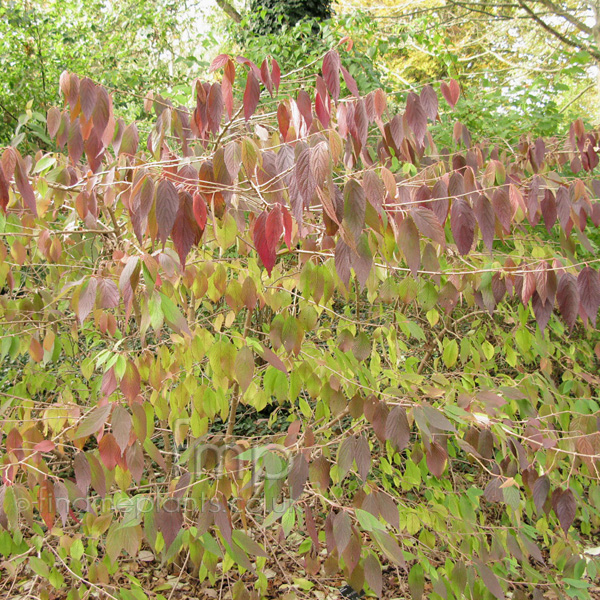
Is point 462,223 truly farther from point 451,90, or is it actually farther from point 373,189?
point 451,90

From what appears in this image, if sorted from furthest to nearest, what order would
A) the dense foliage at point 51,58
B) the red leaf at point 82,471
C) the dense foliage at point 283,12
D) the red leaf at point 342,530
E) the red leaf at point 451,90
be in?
1. the dense foliage at point 283,12
2. the dense foliage at point 51,58
3. the red leaf at point 451,90
4. the red leaf at point 82,471
5. the red leaf at point 342,530

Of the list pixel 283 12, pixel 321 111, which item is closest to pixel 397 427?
pixel 321 111

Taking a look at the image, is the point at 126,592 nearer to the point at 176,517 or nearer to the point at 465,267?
the point at 176,517

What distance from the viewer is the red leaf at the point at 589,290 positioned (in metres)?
1.29

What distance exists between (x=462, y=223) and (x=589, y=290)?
13.5 inches

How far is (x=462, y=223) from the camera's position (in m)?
1.28

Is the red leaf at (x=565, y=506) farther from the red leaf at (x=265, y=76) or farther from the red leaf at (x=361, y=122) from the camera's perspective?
the red leaf at (x=265, y=76)

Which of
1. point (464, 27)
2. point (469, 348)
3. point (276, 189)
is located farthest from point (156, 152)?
point (464, 27)

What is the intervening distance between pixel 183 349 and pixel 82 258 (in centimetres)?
97

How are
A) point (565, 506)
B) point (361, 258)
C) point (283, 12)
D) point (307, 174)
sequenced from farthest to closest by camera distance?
1. point (283, 12)
2. point (565, 506)
3. point (361, 258)
4. point (307, 174)

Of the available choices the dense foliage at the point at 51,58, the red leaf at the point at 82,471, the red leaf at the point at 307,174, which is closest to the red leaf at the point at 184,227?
the red leaf at the point at 307,174

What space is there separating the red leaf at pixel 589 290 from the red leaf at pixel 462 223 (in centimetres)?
29

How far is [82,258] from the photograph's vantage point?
2.35m

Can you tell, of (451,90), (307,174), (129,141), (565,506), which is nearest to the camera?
(307,174)
